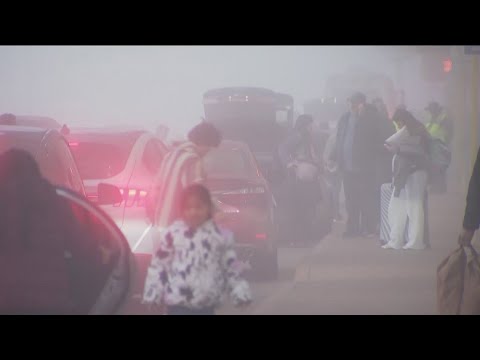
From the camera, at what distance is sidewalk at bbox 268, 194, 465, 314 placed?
38.5 feet

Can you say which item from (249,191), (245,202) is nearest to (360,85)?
(249,191)

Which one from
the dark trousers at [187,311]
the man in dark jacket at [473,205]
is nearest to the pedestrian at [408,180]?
the man in dark jacket at [473,205]

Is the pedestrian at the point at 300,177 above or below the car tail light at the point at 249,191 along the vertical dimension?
below

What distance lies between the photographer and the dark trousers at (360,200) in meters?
16.6

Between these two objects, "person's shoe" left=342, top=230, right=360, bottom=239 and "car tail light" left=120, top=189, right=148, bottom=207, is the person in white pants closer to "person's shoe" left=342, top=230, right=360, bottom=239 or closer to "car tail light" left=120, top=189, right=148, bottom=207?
"person's shoe" left=342, top=230, right=360, bottom=239

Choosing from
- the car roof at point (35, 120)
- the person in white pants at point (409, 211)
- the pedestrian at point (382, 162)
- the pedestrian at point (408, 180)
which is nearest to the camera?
the car roof at point (35, 120)

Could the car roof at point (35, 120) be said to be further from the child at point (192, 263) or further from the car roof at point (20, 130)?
the child at point (192, 263)

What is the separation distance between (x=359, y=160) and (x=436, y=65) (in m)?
1.95

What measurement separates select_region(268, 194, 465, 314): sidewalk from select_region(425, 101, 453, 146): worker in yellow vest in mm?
1993

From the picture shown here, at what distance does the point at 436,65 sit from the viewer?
55.8ft

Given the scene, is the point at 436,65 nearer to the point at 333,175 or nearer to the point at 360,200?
the point at 360,200

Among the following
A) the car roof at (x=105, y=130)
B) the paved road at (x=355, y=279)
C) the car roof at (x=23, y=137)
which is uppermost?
the car roof at (x=23, y=137)

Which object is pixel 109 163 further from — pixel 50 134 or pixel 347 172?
pixel 347 172
